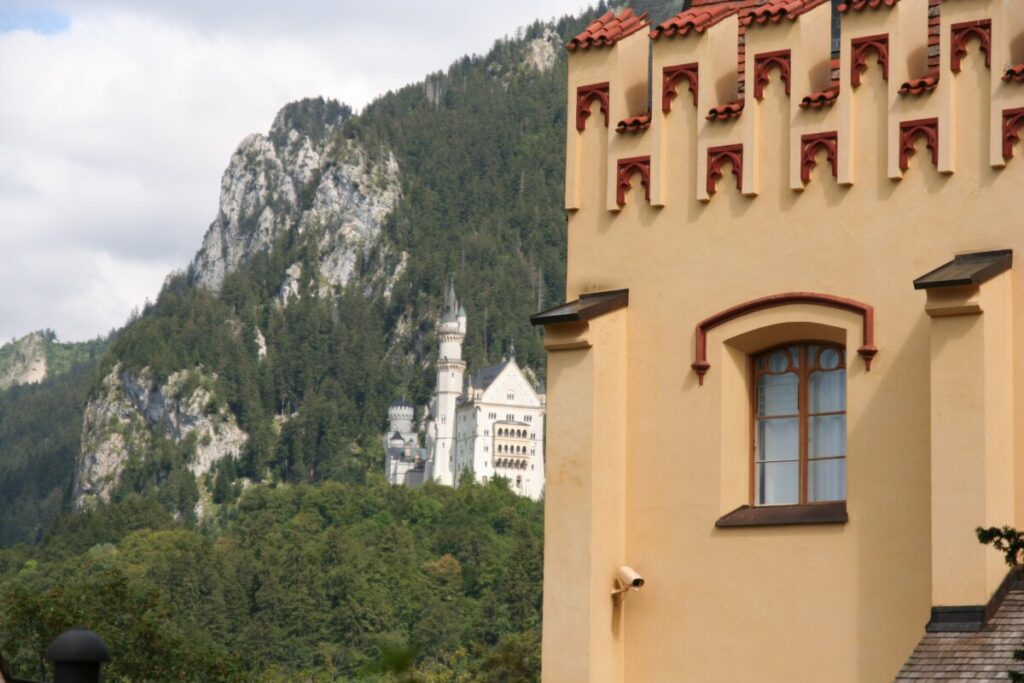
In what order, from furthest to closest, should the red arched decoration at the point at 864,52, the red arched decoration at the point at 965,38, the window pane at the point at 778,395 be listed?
the window pane at the point at 778,395 → the red arched decoration at the point at 864,52 → the red arched decoration at the point at 965,38

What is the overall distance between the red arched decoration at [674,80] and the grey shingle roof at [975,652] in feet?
16.2

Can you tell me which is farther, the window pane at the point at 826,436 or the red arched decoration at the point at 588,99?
the red arched decoration at the point at 588,99

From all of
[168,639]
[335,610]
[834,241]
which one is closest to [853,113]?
[834,241]

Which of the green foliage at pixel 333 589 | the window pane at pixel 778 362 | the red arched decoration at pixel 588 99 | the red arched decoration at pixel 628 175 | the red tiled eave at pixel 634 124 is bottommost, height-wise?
the green foliage at pixel 333 589

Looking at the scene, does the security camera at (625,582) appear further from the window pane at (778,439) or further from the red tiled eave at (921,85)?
the red tiled eave at (921,85)

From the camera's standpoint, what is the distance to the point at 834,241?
1479cm

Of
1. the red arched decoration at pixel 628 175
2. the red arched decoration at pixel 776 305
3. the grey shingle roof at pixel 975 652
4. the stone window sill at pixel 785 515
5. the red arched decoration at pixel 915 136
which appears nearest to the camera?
the grey shingle roof at pixel 975 652

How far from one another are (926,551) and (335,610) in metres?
164

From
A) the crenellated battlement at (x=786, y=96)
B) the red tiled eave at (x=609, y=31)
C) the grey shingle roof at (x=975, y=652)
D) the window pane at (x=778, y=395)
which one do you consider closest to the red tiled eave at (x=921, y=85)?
the crenellated battlement at (x=786, y=96)

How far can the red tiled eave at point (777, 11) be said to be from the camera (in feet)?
49.9

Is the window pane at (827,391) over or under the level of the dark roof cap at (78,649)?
over

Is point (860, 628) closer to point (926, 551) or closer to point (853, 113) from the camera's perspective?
point (926, 551)

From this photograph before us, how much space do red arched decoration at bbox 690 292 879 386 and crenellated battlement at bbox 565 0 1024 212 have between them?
0.88 meters

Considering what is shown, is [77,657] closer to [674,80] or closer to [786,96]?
[786,96]
